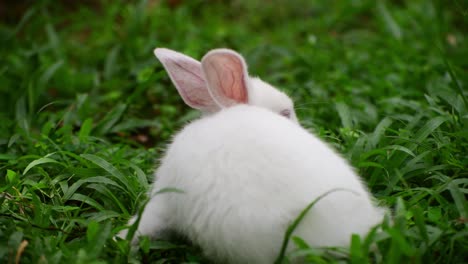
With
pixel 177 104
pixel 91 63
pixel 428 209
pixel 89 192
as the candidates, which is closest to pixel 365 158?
pixel 428 209

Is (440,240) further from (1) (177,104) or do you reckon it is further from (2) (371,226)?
(1) (177,104)

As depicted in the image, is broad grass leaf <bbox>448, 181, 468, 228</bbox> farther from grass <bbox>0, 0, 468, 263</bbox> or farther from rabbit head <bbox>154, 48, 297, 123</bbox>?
rabbit head <bbox>154, 48, 297, 123</bbox>

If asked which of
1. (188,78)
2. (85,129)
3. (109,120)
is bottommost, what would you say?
(109,120)

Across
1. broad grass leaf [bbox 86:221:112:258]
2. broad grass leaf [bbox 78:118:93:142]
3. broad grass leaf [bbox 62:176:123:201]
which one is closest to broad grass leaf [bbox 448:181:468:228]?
broad grass leaf [bbox 86:221:112:258]

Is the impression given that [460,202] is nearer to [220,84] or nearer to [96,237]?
[220,84]

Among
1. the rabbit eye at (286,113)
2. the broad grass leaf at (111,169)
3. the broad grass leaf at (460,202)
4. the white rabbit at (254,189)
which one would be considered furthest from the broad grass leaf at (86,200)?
the broad grass leaf at (460,202)

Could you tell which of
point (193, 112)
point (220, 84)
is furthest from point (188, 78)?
point (193, 112)

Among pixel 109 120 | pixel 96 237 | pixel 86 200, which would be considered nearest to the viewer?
pixel 96 237

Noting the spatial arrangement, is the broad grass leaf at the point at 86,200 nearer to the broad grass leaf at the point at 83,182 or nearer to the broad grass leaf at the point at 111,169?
the broad grass leaf at the point at 83,182
